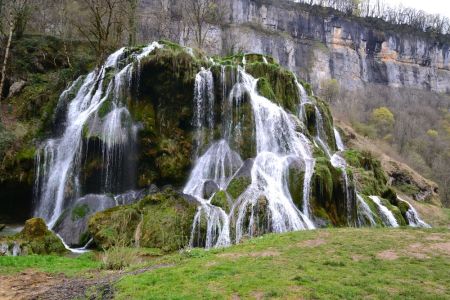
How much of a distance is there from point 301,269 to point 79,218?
38.5 feet

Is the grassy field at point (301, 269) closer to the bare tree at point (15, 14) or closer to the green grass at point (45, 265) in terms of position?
the green grass at point (45, 265)

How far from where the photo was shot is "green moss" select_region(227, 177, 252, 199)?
56.6 feet

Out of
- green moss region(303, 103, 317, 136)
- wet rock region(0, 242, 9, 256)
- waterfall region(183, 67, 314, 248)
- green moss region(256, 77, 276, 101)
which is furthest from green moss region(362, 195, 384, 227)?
wet rock region(0, 242, 9, 256)

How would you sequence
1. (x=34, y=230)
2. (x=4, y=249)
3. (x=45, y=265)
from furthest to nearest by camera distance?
(x=34, y=230)
(x=4, y=249)
(x=45, y=265)

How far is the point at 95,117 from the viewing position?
21.1 metres

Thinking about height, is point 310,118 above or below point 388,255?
above

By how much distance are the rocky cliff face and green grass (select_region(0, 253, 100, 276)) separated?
67.3 metres

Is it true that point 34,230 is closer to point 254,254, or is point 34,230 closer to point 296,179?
point 254,254

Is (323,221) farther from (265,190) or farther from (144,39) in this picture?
(144,39)

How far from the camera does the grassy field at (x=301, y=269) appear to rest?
7141 mm

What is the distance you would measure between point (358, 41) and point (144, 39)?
63627 mm

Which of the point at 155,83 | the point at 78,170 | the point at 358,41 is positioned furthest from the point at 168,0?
the point at 78,170

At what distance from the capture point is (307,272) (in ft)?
26.9

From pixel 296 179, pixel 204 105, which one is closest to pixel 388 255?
pixel 296 179
